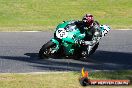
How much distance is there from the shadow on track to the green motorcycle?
0.85 ft

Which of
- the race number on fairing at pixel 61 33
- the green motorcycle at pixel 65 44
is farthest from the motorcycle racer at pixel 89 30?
the race number on fairing at pixel 61 33

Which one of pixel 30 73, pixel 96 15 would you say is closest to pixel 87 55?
pixel 30 73

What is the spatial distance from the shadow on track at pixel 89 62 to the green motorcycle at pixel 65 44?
10.3 inches

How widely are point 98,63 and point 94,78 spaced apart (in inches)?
107

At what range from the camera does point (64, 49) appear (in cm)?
1617

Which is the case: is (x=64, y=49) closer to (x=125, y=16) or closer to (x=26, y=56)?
(x=26, y=56)

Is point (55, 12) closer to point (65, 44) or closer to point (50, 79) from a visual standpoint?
point (65, 44)

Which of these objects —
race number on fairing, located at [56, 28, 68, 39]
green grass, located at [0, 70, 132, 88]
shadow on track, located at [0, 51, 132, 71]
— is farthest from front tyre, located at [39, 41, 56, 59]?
green grass, located at [0, 70, 132, 88]

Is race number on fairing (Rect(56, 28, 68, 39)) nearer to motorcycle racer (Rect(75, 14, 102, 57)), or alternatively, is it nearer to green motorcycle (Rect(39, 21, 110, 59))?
green motorcycle (Rect(39, 21, 110, 59))

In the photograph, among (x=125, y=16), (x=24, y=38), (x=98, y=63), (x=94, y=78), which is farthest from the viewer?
(x=125, y=16)

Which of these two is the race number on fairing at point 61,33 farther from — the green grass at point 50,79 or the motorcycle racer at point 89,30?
the green grass at point 50,79

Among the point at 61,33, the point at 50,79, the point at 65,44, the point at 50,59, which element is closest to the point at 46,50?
the point at 50,59

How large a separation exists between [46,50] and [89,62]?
133cm

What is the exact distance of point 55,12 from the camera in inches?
1072
